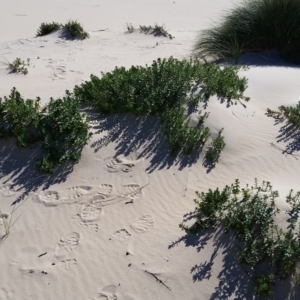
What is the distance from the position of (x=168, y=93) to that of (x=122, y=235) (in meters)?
2.32

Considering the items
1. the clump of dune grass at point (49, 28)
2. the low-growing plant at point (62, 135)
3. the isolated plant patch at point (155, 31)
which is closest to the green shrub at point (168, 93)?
the low-growing plant at point (62, 135)

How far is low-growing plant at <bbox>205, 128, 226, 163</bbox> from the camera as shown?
5.37 m

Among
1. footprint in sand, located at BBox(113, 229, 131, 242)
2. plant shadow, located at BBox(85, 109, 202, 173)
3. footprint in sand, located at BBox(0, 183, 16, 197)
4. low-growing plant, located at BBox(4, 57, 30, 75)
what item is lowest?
footprint in sand, located at BBox(0, 183, 16, 197)

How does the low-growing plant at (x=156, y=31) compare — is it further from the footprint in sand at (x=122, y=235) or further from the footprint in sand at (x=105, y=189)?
the footprint in sand at (x=122, y=235)

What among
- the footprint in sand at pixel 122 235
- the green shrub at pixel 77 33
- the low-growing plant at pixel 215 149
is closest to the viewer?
the footprint in sand at pixel 122 235

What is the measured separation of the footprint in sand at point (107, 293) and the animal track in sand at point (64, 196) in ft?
4.02

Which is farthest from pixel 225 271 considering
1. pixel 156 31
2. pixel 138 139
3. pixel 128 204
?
pixel 156 31

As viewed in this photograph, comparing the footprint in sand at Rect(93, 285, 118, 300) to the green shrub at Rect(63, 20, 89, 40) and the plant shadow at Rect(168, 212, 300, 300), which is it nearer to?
the plant shadow at Rect(168, 212, 300, 300)

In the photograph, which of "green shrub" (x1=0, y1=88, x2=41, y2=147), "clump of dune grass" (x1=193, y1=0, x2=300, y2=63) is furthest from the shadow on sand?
"green shrub" (x1=0, y1=88, x2=41, y2=147)

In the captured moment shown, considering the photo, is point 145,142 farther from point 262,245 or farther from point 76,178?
point 262,245

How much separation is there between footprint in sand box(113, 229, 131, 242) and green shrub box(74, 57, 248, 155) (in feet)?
4.41

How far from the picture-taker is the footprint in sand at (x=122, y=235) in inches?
173

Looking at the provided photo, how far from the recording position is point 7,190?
5020 millimetres

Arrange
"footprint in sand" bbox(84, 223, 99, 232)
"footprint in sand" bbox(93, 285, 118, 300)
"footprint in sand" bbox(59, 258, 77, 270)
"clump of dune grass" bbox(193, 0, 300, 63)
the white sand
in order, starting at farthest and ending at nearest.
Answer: "clump of dune grass" bbox(193, 0, 300, 63) → "footprint in sand" bbox(84, 223, 99, 232) → "footprint in sand" bbox(59, 258, 77, 270) → the white sand → "footprint in sand" bbox(93, 285, 118, 300)
